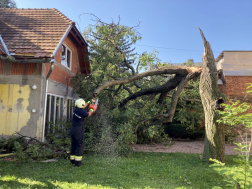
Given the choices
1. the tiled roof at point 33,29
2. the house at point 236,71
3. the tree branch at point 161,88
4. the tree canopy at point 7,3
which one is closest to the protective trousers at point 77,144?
the tiled roof at point 33,29

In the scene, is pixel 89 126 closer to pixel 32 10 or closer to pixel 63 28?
pixel 63 28

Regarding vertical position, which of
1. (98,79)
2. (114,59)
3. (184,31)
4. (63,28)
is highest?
(184,31)

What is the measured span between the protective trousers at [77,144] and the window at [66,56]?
5.10 m

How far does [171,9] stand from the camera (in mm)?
12406

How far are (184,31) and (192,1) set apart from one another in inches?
146

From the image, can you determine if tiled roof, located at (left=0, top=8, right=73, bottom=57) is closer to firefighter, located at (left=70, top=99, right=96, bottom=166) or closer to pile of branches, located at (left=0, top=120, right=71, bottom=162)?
firefighter, located at (left=70, top=99, right=96, bottom=166)

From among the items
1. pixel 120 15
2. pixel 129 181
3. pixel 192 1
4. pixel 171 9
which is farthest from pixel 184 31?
pixel 129 181

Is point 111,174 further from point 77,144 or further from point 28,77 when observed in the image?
point 28,77

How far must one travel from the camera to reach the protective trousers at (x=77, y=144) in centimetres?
526

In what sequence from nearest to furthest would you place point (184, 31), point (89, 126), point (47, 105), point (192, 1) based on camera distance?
point (89, 126) < point (47, 105) < point (192, 1) < point (184, 31)

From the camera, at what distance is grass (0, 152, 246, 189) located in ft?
13.0

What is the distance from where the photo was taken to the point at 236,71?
45.2 feet

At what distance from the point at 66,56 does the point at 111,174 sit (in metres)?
7.19

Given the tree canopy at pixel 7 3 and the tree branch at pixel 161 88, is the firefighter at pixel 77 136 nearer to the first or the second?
the tree branch at pixel 161 88
